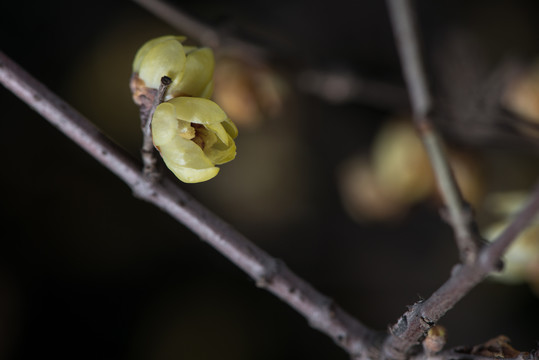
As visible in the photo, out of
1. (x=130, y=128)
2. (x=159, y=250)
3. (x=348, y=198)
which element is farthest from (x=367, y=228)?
(x=130, y=128)

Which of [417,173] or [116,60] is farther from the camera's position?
[116,60]

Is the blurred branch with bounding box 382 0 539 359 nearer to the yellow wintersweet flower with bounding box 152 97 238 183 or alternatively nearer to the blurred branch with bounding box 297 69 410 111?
the yellow wintersweet flower with bounding box 152 97 238 183

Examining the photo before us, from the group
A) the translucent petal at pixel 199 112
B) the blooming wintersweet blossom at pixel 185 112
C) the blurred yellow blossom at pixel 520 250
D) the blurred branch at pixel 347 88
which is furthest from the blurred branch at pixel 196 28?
the blurred yellow blossom at pixel 520 250

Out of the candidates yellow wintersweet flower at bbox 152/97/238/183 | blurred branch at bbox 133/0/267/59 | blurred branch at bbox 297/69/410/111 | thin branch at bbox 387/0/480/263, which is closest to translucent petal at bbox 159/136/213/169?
yellow wintersweet flower at bbox 152/97/238/183

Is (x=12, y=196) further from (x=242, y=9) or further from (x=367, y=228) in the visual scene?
(x=367, y=228)

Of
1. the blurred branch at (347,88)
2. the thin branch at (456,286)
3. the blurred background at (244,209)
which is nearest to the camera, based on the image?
the thin branch at (456,286)

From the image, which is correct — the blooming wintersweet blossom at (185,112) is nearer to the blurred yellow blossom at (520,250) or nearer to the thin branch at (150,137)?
the thin branch at (150,137)
